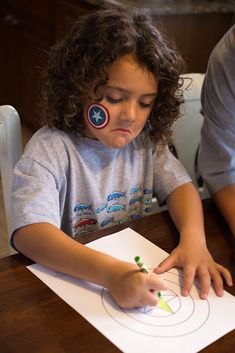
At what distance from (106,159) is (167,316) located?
40 cm

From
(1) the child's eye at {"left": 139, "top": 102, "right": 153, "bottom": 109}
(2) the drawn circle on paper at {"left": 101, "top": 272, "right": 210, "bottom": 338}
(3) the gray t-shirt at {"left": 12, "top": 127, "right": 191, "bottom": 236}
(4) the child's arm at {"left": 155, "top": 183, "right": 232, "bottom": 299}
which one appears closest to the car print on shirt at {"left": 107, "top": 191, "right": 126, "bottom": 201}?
(3) the gray t-shirt at {"left": 12, "top": 127, "right": 191, "bottom": 236}

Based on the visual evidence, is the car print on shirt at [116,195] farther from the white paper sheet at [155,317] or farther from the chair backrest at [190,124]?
the chair backrest at [190,124]

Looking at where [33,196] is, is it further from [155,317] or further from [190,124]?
[190,124]

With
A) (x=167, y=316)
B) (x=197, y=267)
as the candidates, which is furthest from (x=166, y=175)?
(x=167, y=316)

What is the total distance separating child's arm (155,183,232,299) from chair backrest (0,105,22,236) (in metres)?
0.34

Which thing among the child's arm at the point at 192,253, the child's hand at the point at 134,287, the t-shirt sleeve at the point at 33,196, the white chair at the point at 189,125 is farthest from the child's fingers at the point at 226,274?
the white chair at the point at 189,125

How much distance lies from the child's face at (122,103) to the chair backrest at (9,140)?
16 cm

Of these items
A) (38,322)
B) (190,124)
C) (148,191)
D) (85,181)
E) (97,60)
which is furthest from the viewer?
(190,124)

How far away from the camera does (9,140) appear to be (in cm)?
93

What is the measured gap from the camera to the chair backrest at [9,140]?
0.92 metres

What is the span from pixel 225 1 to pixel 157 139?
1572 mm

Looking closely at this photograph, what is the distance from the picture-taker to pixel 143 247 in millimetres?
812

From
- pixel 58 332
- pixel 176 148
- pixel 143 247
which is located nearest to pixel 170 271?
pixel 143 247

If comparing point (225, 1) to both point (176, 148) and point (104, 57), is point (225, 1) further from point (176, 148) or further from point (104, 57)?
point (104, 57)
